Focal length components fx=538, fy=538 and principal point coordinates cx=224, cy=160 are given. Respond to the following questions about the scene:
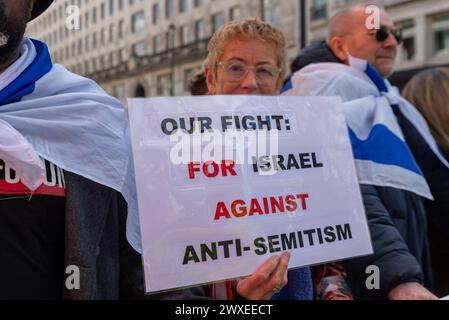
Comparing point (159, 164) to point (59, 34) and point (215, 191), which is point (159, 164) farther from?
point (59, 34)

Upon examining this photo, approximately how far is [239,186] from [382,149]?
72 cm

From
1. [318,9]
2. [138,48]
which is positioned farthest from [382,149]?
[318,9]

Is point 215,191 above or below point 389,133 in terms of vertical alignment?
below

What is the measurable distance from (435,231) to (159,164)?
1.42 m

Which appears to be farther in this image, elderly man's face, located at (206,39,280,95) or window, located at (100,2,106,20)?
window, located at (100,2,106,20)

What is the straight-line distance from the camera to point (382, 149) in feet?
6.13

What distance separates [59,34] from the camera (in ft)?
6.52

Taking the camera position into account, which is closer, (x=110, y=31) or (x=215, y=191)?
(x=215, y=191)

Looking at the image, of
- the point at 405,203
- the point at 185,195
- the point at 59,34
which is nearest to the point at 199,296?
the point at 185,195

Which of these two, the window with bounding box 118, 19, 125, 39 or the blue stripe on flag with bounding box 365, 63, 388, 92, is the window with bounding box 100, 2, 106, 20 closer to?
the window with bounding box 118, 19, 125, 39

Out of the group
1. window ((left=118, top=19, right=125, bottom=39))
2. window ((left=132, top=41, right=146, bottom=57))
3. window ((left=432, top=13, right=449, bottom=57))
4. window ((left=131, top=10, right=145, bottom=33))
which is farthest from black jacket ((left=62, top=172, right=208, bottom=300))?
window ((left=432, top=13, right=449, bottom=57))

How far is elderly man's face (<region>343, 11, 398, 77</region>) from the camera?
224 cm

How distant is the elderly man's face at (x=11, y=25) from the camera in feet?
4.01

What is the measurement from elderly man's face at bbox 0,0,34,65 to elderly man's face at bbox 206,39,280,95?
72 cm
